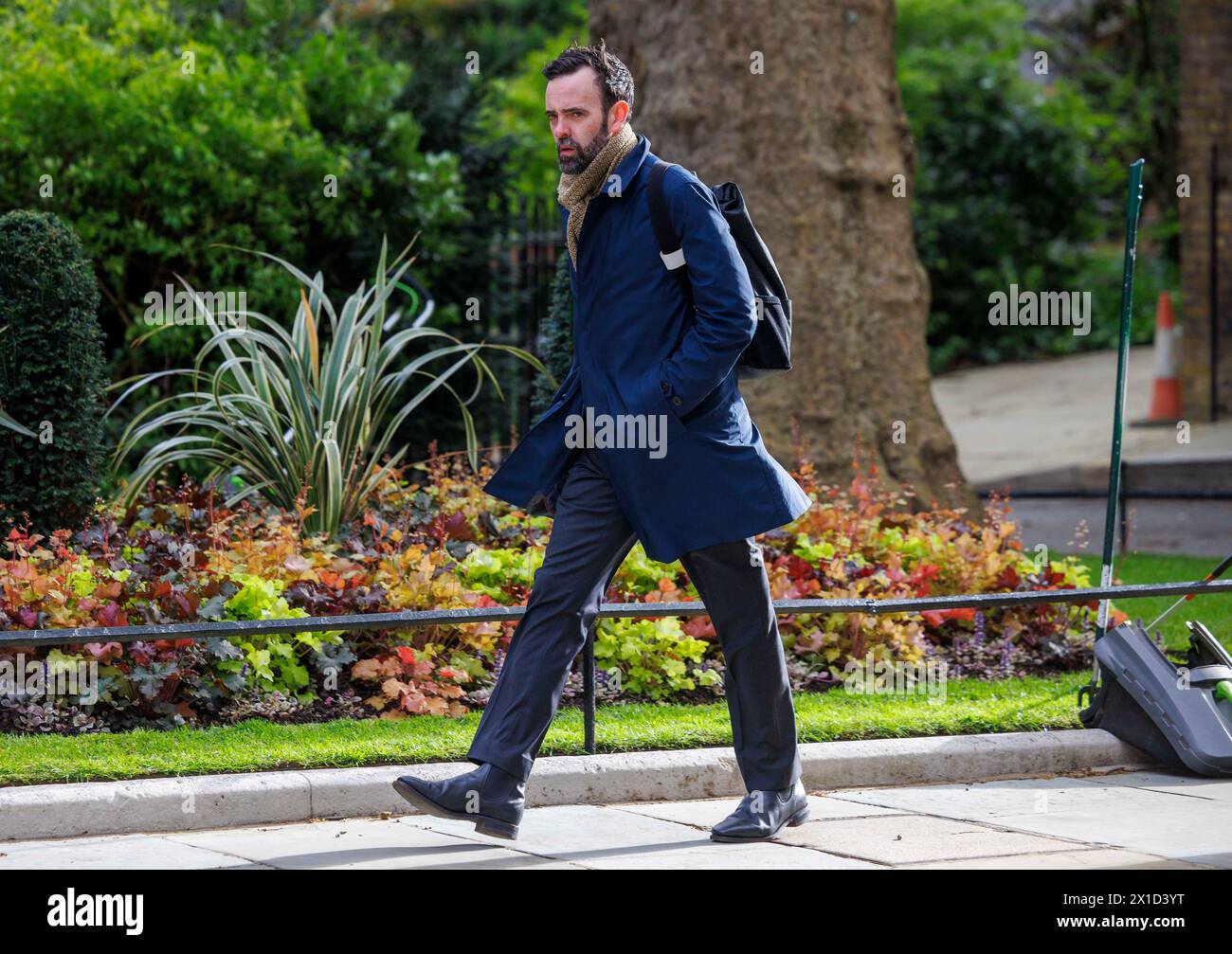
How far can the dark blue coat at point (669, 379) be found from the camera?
15.4ft

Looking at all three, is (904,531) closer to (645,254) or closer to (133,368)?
(645,254)

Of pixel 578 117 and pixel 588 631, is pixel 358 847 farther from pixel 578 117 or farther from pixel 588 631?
pixel 578 117

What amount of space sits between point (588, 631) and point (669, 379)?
74 centimetres

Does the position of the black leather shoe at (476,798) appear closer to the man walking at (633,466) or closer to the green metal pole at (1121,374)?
the man walking at (633,466)

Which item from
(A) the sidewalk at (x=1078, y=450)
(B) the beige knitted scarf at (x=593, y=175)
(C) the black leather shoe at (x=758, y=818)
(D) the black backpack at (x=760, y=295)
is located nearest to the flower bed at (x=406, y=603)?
(A) the sidewalk at (x=1078, y=450)

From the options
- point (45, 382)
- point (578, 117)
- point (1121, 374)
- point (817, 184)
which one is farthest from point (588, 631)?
point (817, 184)

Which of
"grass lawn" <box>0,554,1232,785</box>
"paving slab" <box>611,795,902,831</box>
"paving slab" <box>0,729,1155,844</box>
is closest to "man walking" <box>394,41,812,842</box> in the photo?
"paving slab" <box>611,795,902,831</box>

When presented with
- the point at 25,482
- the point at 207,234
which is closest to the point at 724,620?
the point at 25,482

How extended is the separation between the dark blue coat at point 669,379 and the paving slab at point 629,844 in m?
0.81

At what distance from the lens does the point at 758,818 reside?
16.2ft

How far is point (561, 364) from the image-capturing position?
28.5 ft

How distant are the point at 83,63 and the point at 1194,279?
11.0 m

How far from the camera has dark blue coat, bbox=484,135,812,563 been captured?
4.69 metres
